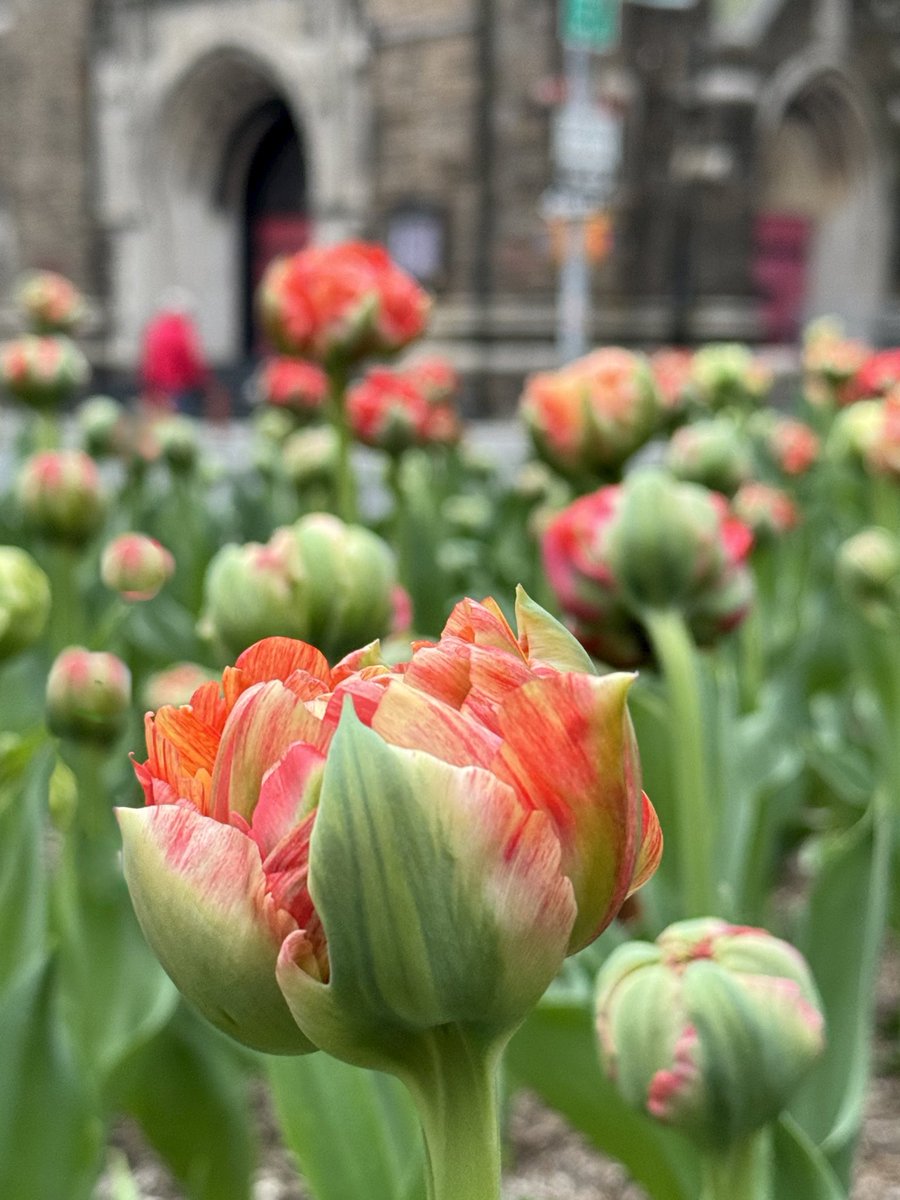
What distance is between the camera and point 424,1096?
0.97 ft

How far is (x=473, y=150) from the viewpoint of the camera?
995 centimetres

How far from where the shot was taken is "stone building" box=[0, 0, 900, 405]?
32.6 ft

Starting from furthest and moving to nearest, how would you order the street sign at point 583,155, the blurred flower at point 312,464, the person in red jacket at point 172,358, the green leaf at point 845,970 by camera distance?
the street sign at point 583,155, the person in red jacket at point 172,358, the blurred flower at point 312,464, the green leaf at point 845,970

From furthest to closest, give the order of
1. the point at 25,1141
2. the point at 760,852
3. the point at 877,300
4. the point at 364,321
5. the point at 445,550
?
the point at 877,300 < the point at 445,550 < the point at 364,321 < the point at 760,852 < the point at 25,1141

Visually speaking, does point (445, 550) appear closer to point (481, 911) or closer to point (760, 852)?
point (760, 852)

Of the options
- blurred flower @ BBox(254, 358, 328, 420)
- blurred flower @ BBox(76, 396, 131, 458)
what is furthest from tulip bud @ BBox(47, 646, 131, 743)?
blurred flower @ BBox(254, 358, 328, 420)

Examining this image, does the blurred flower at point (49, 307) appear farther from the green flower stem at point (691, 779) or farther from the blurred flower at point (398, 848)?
the blurred flower at point (398, 848)

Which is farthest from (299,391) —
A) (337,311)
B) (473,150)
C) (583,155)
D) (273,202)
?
(273,202)

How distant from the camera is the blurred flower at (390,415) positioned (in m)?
1.78

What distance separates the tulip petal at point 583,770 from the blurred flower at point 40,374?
172cm

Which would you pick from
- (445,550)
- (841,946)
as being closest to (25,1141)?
(841,946)

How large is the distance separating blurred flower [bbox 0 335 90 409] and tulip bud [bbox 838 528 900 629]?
42.0 inches

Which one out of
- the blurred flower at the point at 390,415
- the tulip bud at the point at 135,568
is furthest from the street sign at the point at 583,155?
the tulip bud at the point at 135,568

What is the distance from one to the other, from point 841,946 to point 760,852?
1.48 feet
